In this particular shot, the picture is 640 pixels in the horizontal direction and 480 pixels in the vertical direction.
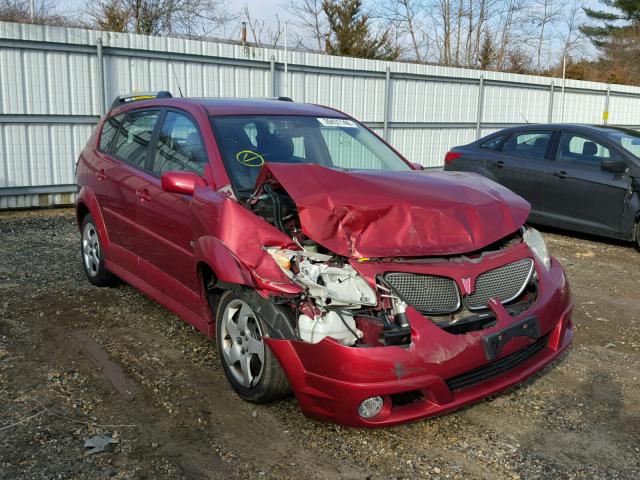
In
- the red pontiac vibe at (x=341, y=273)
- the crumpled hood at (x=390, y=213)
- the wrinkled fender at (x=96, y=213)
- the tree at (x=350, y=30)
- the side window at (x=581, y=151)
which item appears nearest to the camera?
the red pontiac vibe at (x=341, y=273)

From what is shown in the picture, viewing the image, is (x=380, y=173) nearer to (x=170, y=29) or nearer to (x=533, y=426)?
(x=533, y=426)

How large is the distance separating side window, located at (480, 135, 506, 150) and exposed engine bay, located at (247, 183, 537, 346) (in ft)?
20.6

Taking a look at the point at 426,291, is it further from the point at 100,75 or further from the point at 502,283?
the point at 100,75

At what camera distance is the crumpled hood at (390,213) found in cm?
324

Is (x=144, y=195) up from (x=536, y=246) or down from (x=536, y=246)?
up

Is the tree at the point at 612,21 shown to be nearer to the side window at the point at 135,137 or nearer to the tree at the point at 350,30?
the tree at the point at 350,30

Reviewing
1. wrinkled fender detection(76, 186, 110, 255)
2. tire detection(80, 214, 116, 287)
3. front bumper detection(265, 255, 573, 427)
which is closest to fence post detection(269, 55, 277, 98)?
tire detection(80, 214, 116, 287)

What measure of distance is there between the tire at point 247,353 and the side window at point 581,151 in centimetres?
608

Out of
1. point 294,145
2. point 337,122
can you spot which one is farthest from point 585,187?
point 294,145

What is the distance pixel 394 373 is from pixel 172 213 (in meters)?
1.96

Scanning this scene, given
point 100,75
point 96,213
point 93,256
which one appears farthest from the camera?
point 100,75

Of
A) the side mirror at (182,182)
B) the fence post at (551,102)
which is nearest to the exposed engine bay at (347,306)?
the side mirror at (182,182)

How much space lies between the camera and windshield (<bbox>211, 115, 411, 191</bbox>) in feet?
13.3

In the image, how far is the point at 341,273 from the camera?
10.2 ft
